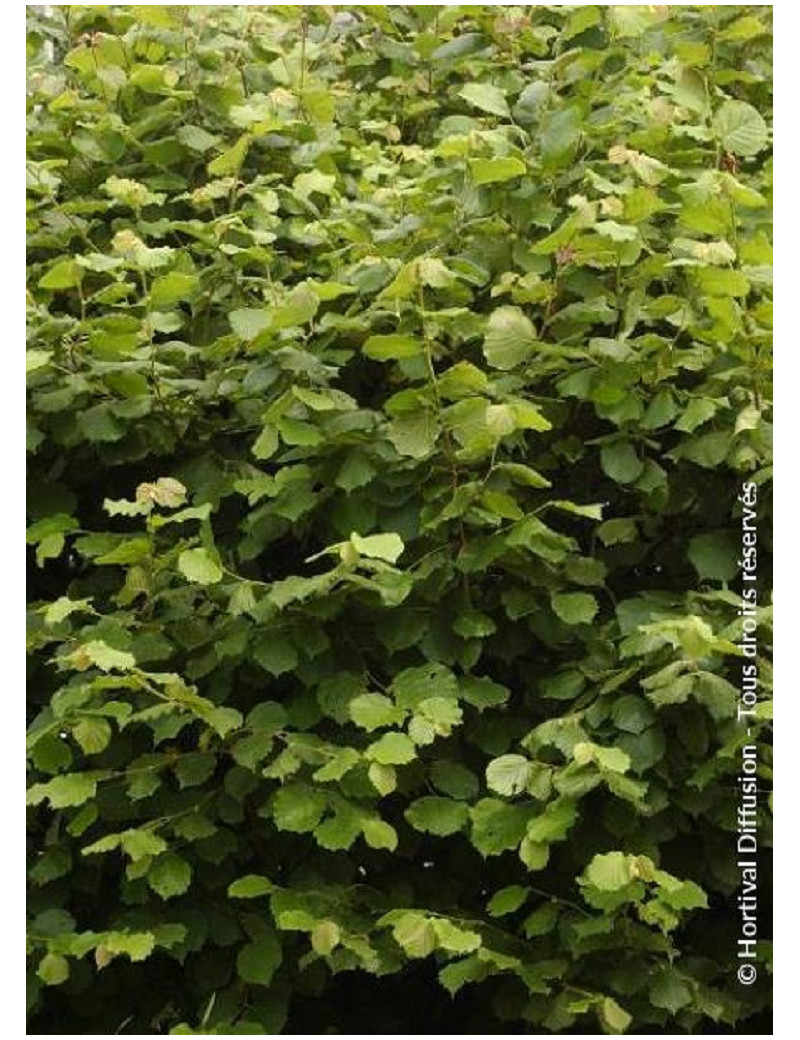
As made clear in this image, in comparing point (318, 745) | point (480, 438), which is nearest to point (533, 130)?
point (480, 438)

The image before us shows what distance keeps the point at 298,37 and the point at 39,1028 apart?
2344mm

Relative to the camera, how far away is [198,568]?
89.8 inches

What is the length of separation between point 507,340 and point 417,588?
43cm

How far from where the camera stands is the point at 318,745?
2371 millimetres

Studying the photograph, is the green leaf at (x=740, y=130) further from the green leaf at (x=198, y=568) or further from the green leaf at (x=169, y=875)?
the green leaf at (x=169, y=875)

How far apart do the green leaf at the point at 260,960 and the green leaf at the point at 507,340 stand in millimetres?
1004

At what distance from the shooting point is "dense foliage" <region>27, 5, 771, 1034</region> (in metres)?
2.32

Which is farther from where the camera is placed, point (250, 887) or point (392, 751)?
point (250, 887)

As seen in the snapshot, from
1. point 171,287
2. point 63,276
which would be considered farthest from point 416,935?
point 63,276

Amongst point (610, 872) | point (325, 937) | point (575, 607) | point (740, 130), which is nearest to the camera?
point (610, 872)

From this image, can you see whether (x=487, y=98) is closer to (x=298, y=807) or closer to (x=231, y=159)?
(x=231, y=159)

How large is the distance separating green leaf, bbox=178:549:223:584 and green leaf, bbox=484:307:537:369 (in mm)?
565

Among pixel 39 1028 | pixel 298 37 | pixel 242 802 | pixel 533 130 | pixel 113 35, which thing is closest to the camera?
pixel 242 802

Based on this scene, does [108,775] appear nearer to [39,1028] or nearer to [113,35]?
[39,1028]
